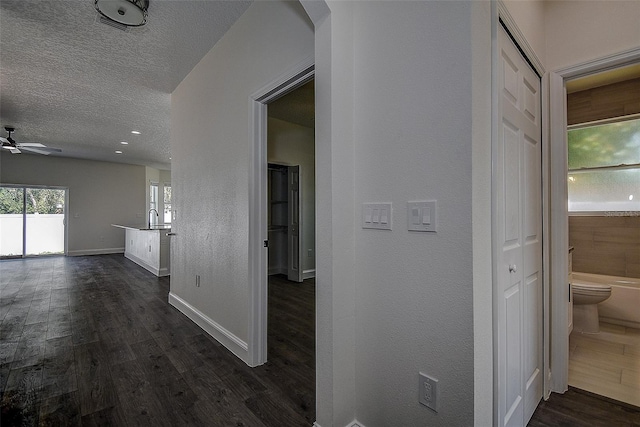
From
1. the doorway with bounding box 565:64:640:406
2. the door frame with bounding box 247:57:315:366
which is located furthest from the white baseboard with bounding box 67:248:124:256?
the doorway with bounding box 565:64:640:406

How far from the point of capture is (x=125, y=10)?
→ 7.18 ft

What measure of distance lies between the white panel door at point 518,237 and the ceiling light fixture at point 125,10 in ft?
8.01

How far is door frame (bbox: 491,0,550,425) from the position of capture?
3.88 feet

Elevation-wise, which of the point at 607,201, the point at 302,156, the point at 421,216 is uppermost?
the point at 302,156

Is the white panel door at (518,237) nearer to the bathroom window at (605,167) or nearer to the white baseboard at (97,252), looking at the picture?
the bathroom window at (605,167)

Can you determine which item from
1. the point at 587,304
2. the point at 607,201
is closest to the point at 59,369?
the point at 587,304

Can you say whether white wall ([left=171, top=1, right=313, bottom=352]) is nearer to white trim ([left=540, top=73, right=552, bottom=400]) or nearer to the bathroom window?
white trim ([left=540, top=73, right=552, bottom=400])

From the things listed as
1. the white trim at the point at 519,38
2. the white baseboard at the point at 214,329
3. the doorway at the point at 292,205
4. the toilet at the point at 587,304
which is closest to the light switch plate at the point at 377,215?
the white trim at the point at 519,38

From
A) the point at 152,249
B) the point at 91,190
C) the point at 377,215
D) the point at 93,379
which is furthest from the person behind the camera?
the point at 91,190

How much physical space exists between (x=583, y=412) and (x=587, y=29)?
2.28 m

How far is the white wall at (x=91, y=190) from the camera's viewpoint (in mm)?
7477

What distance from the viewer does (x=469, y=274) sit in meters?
1.05

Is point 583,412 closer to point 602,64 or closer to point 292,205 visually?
point 602,64

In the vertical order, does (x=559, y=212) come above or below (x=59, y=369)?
above
